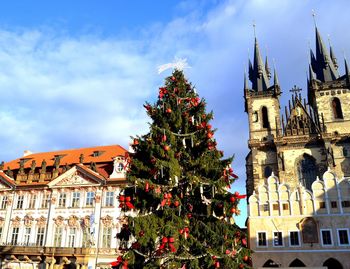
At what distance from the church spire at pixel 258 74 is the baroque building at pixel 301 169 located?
147 millimetres

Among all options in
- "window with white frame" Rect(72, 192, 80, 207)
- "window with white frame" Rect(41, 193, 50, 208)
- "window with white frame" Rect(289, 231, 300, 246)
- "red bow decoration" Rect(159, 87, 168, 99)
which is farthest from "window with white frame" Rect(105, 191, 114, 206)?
"red bow decoration" Rect(159, 87, 168, 99)

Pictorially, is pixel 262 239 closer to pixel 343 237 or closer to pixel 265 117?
pixel 343 237

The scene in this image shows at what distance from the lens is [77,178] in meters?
30.2

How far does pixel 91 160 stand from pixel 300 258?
20609 millimetres

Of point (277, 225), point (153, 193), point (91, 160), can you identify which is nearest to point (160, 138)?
point (153, 193)

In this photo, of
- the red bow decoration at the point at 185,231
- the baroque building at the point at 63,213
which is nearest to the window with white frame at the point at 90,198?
the baroque building at the point at 63,213

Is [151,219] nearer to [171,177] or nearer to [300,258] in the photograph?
[171,177]

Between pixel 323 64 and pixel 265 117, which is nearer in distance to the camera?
pixel 265 117

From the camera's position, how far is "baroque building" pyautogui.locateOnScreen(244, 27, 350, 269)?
26016 millimetres

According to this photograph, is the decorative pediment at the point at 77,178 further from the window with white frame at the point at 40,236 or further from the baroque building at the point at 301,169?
the baroque building at the point at 301,169

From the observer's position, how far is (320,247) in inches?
1014

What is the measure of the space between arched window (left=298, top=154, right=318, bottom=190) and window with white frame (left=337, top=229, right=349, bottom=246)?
43.4 feet

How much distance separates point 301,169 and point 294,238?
50.0ft

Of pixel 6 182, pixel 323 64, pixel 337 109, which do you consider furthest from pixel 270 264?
pixel 323 64
